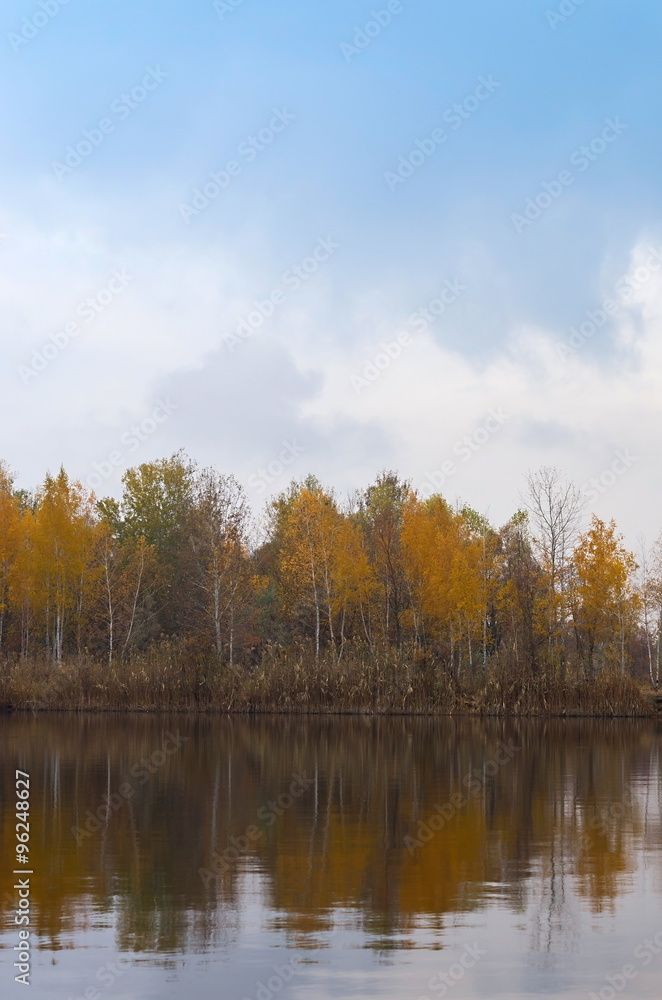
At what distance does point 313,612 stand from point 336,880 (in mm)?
48366

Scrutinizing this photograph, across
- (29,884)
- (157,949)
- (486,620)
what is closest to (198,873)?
(29,884)

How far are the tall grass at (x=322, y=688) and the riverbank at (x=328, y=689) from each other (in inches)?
1.4

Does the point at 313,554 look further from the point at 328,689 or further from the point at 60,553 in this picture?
the point at 328,689

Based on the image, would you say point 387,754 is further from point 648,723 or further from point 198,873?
point 648,723

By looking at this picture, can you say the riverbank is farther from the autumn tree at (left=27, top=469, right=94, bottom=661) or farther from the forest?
the autumn tree at (left=27, top=469, right=94, bottom=661)

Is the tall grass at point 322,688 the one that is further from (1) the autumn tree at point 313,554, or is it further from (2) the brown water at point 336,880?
(2) the brown water at point 336,880

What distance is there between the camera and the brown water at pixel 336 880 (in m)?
7.13

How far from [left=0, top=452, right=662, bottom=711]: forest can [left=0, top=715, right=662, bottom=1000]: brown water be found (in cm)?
1739

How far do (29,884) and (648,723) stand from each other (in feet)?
102

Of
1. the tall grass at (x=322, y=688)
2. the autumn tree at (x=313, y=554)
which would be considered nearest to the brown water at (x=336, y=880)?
the tall grass at (x=322, y=688)

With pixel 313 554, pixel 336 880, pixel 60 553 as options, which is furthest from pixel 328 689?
pixel 336 880

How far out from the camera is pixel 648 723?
3728cm

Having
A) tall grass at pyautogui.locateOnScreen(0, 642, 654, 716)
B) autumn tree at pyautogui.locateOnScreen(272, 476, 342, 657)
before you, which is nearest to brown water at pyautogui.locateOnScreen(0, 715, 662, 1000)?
tall grass at pyautogui.locateOnScreen(0, 642, 654, 716)

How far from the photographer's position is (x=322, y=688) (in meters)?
38.1
